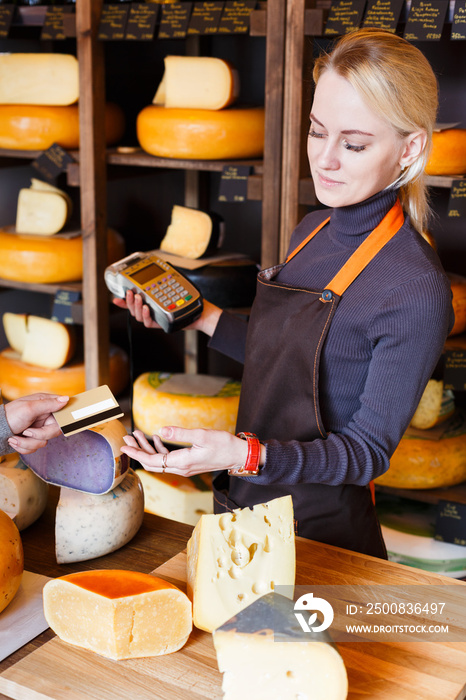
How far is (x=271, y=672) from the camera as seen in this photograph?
0.76m

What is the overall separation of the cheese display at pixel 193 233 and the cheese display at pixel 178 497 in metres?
0.63

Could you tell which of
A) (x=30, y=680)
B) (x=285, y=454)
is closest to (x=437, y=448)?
(x=285, y=454)

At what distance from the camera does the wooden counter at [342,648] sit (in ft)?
2.71

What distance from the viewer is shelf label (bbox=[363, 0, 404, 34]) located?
1.75m

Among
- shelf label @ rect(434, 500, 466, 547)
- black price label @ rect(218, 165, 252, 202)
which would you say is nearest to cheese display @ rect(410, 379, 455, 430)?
shelf label @ rect(434, 500, 466, 547)

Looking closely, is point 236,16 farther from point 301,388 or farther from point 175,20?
point 301,388


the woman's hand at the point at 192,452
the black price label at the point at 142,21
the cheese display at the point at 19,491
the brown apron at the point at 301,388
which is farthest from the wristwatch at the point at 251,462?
the black price label at the point at 142,21

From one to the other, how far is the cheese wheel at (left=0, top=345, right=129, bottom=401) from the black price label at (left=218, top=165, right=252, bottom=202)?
0.71 meters

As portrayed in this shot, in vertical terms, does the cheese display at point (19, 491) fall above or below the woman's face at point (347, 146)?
below

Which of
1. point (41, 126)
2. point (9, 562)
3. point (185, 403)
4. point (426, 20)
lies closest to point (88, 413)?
point (9, 562)

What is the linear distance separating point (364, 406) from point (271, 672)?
1.48ft

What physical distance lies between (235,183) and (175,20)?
0.46 meters

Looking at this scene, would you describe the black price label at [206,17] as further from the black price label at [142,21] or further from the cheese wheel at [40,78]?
the cheese wheel at [40,78]

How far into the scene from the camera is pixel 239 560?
929mm
